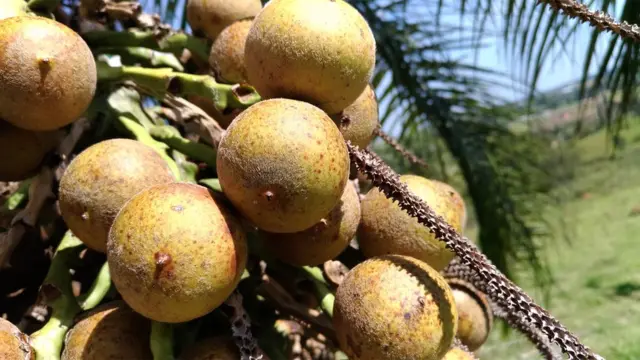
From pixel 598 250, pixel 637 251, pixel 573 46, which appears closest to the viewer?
pixel 573 46

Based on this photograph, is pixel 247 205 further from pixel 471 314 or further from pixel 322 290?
pixel 471 314

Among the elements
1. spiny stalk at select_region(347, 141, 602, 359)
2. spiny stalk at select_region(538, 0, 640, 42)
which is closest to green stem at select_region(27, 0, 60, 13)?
spiny stalk at select_region(347, 141, 602, 359)

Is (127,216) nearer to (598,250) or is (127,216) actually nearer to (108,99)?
(108,99)

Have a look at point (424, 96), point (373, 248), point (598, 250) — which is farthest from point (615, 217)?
point (373, 248)

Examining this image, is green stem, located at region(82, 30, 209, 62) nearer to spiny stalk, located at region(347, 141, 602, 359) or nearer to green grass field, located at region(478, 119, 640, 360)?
spiny stalk, located at region(347, 141, 602, 359)

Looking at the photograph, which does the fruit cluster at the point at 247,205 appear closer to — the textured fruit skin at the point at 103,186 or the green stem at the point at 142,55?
the textured fruit skin at the point at 103,186

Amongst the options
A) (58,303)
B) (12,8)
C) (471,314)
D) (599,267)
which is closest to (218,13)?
(12,8)

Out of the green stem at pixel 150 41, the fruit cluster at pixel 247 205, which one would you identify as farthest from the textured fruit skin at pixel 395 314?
the green stem at pixel 150 41
